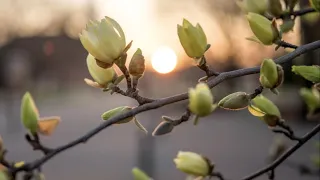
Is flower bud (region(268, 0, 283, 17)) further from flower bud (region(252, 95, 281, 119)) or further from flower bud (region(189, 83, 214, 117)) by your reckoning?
flower bud (region(189, 83, 214, 117))

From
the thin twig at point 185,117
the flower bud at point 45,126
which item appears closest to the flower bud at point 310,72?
the thin twig at point 185,117

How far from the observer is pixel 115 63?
0.70 meters

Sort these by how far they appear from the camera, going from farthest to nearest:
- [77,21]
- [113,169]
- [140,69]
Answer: [77,21]
[113,169]
[140,69]

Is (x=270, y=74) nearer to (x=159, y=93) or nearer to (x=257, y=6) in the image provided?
(x=257, y=6)

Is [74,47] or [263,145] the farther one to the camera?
[74,47]

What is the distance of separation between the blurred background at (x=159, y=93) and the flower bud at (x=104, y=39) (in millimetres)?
84

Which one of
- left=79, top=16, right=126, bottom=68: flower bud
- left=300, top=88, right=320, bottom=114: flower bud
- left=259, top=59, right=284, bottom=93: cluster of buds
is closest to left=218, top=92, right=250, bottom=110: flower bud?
left=259, top=59, right=284, bottom=93: cluster of buds

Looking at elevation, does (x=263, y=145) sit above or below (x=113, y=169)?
below

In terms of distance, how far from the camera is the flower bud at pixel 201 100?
586 mm

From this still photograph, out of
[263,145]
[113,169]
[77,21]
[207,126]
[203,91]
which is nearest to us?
[203,91]

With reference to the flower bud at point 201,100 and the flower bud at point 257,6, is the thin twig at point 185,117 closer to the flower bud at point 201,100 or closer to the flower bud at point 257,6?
the flower bud at point 201,100

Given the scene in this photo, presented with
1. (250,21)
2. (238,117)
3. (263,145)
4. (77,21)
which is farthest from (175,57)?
(77,21)

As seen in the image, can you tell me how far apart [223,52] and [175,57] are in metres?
5.46

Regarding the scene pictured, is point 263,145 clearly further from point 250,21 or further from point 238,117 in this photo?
point 250,21
